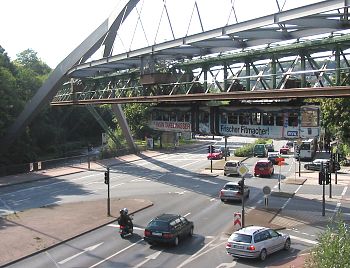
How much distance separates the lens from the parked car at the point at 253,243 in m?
19.7

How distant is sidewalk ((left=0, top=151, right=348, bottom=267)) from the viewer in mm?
21531

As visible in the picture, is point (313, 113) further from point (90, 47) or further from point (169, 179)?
point (90, 47)

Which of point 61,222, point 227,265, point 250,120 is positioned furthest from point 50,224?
point 250,120

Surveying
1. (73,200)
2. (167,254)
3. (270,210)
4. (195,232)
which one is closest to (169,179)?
(73,200)

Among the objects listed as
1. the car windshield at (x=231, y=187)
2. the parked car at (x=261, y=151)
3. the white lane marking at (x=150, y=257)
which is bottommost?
the white lane marking at (x=150, y=257)

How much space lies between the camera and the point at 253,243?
19812 mm

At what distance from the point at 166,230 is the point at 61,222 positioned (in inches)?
296

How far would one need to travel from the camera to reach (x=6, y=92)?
54.0 meters

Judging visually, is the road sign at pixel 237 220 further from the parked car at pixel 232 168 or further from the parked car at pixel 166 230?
the parked car at pixel 232 168

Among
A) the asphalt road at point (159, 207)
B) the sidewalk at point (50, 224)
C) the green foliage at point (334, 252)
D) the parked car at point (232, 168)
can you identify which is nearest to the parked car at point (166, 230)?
the asphalt road at point (159, 207)

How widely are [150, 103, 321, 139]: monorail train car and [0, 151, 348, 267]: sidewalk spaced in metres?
4.79

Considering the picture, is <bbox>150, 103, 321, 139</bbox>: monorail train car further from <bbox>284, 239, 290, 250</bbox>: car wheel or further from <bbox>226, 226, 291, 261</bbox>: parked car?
<bbox>226, 226, 291, 261</bbox>: parked car

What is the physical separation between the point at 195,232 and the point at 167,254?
389cm

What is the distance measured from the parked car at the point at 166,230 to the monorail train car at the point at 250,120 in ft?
27.2
